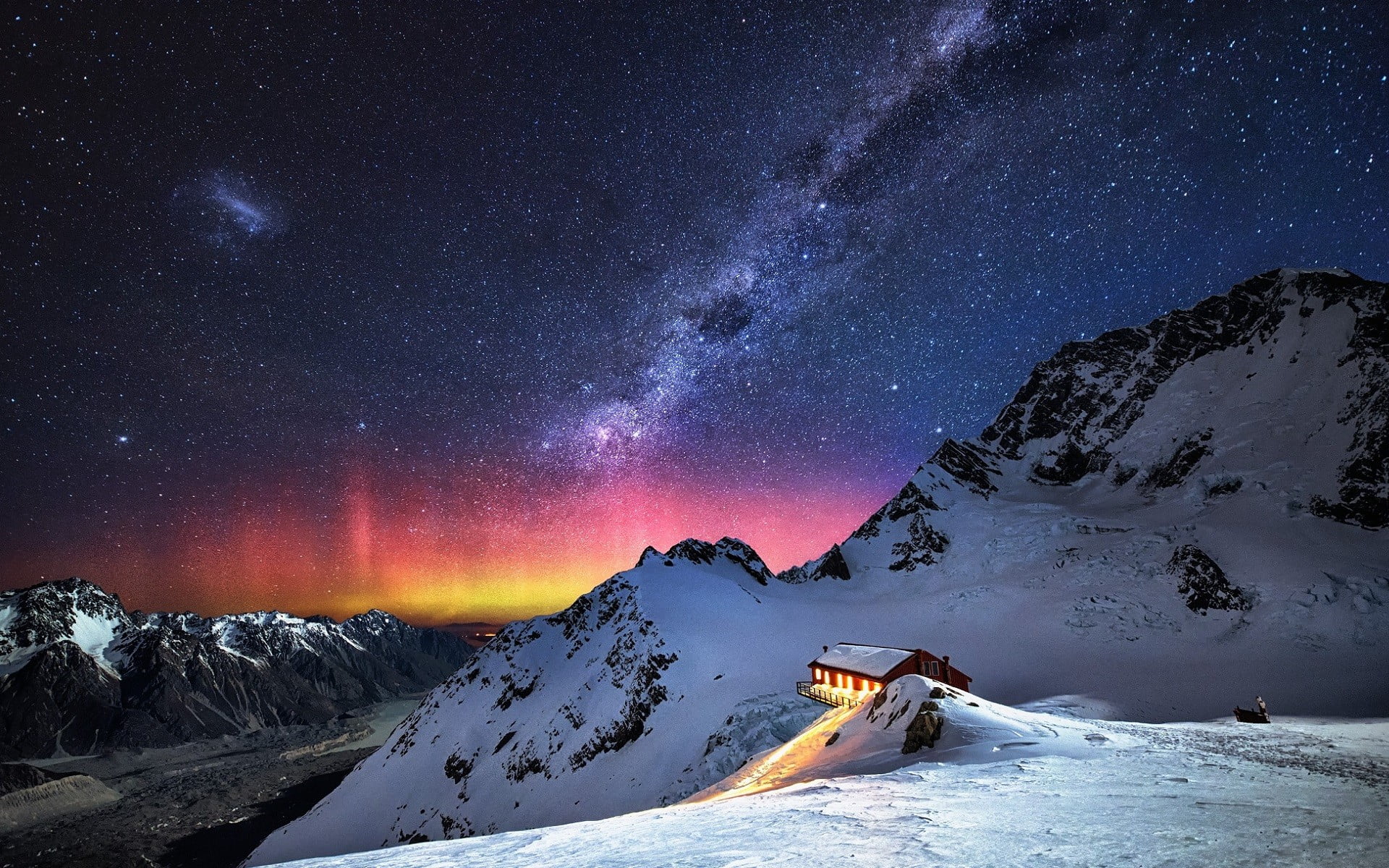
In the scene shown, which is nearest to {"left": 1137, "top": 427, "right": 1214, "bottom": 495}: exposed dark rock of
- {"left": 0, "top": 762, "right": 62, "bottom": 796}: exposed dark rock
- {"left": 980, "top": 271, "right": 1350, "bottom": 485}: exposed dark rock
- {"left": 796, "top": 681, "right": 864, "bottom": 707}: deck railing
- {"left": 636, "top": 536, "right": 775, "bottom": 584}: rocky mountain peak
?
{"left": 980, "top": 271, "right": 1350, "bottom": 485}: exposed dark rock

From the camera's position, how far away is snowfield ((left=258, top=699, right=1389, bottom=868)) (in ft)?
24.8

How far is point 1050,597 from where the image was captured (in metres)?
83.6

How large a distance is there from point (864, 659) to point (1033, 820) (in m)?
41.7

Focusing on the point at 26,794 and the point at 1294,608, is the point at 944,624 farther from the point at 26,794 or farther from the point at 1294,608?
the point at 26,794

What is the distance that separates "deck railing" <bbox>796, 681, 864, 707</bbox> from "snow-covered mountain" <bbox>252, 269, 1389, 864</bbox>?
3359mm

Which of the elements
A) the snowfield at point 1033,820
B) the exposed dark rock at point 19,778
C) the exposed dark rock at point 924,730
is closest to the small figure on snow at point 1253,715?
the snowfield at point 1033,820

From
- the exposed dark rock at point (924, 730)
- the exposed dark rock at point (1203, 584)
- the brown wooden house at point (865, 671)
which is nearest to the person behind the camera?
the exposed dark rock at point (924, 730)

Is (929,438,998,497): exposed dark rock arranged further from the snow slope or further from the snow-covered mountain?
the snow slope

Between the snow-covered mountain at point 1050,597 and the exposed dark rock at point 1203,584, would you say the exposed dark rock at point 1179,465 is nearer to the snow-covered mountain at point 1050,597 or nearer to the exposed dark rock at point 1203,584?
the snow-covered mountain at point 1050,597

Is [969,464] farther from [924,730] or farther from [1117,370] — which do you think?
[924,730]

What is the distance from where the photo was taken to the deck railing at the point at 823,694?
158 feet

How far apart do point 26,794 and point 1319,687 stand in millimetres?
323508

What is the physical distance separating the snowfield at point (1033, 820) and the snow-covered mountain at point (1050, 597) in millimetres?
43757

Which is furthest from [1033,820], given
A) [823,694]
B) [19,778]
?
[19,778]
